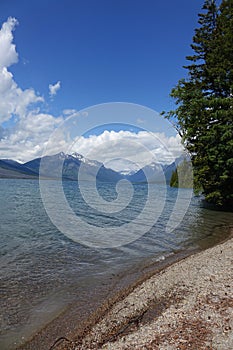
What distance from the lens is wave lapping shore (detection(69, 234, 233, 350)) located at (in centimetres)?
508

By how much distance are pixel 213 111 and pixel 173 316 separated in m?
23.4

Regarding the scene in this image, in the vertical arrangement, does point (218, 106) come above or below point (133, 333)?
above

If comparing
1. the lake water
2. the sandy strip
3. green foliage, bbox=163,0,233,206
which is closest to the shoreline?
the sandy strip

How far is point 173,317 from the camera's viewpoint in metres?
6.02

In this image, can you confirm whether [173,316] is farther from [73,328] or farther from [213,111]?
[213,111]

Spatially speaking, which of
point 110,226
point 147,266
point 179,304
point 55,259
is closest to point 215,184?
point 110,226

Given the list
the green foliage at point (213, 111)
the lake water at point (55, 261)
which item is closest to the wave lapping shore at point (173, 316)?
the lake water at point (55, 261)

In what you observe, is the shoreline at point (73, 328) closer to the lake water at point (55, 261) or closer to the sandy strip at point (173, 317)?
the sandy strip at point (173, 317)

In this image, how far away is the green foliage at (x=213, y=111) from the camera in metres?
24.1

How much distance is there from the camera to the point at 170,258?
12.8m

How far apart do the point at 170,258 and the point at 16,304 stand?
7983 mm

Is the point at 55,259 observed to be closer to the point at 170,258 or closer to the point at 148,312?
the point at 170,258

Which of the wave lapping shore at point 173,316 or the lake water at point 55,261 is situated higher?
the wave lapping shore at point 173,316

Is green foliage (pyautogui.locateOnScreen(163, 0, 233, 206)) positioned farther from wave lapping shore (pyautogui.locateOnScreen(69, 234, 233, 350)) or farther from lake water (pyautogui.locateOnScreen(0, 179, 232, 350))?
wave lapping shore (pyautogui.locateOnScreen(69, 234, 233, 350))
